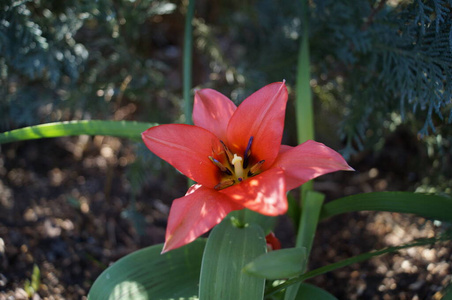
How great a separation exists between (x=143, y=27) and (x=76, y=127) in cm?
130

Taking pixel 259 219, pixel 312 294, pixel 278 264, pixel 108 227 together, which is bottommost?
pixel 108 227

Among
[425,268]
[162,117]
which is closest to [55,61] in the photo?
[162,117]

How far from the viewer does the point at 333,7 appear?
68.5 inches

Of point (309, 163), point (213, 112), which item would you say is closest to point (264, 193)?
point (309, 163)

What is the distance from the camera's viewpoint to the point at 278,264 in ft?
2.85

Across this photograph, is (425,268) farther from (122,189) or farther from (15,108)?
(15,108)

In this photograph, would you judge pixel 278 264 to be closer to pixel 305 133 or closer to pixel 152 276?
pixel 152 276

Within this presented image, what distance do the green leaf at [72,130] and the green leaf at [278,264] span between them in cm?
57

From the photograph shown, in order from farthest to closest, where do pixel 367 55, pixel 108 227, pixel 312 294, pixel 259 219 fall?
pixel 108 227 < pixel 367 55 < pixel 259 219 < pixel 312 294

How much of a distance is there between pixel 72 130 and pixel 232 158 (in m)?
0.49

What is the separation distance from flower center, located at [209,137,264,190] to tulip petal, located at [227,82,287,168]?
24 mm

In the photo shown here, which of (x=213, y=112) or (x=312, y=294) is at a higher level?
(x=213, y=112)

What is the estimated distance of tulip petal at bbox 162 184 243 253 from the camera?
2.74 ft

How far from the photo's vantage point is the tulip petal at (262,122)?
1.01m
